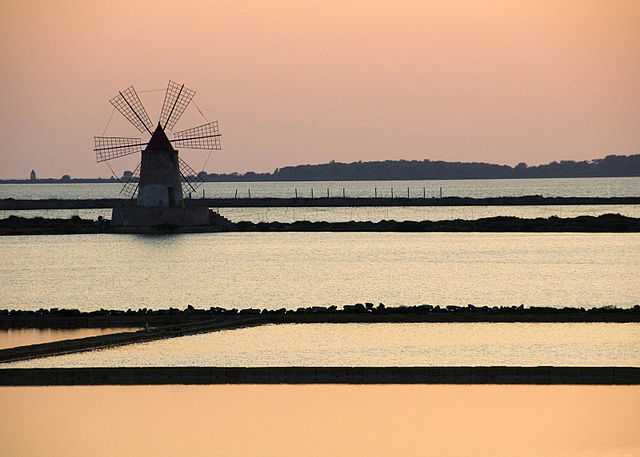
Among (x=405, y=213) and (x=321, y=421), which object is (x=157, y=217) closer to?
(x=405, y=213)

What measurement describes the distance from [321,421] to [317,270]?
2476cm

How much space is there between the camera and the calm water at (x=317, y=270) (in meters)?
30.6

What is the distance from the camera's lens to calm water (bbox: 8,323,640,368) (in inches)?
730

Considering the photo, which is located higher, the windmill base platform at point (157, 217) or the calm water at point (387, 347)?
the windmill base platform at point (157, 217)

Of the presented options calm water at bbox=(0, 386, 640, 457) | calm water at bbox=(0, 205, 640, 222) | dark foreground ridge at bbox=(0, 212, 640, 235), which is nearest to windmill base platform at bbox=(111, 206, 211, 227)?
dark foreground ridge at bbox=(0, 212, 640, 235)

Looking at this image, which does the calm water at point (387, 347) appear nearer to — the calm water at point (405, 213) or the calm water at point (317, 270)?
A: the calm water at point (317, 270)

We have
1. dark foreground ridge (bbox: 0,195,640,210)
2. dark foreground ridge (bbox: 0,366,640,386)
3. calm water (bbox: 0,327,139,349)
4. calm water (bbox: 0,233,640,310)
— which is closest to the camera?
dark foreground ridge (bbox: 0,366,640,386)

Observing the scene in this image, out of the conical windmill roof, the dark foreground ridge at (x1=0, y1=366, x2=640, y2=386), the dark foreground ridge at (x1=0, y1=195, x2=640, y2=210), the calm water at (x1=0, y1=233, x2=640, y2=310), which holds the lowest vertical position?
the calm water at (x1=0, y1=233, x2=640, y2=310)

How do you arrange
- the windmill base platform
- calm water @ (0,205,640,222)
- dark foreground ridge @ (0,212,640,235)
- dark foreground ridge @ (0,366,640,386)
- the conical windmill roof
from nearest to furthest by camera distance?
dark foreground ridge @ (0,366,640,386)
the conical windmill roof
the windmill base platform
dark foreground ridge @ (0,212,640,235)
calm water @ (0,205,640,222)

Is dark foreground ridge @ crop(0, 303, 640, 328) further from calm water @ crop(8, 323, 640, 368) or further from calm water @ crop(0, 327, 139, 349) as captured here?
calm water @ crop(8, 323, 640, 368)

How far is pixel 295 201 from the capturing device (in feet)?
290

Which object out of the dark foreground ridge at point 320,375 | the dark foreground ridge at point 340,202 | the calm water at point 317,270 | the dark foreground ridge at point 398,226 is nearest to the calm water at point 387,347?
the dark foreground ridge at point 320,375

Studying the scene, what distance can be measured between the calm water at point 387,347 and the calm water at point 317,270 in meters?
6.13

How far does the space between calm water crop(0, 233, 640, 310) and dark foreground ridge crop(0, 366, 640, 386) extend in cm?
1179
